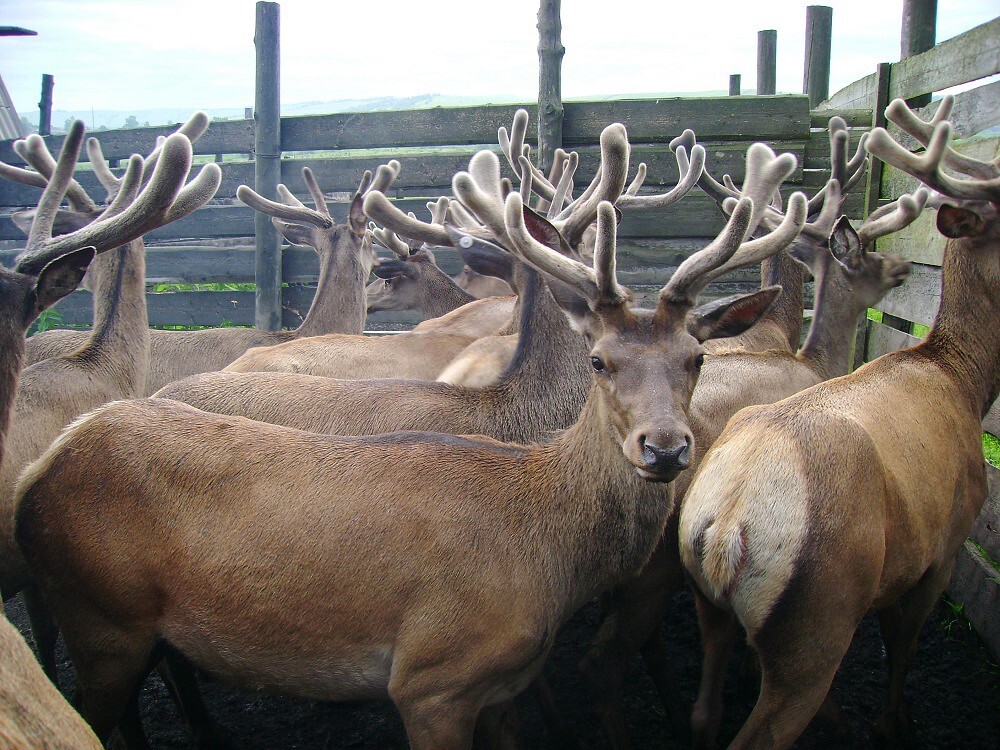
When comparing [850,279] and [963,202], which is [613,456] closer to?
[963,202]

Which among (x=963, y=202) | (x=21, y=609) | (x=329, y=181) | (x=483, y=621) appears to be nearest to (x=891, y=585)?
(x=483, y=621)

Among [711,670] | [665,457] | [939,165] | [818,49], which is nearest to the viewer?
[665,457]

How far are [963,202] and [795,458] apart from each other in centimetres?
181

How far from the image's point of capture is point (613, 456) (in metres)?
2.73

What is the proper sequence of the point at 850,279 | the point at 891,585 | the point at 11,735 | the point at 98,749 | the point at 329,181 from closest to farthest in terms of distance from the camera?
the point at 11,735
the point at 98,749
the point at 891,585
the point at 850,279
the point at 329,181

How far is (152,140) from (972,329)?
8.20 metres

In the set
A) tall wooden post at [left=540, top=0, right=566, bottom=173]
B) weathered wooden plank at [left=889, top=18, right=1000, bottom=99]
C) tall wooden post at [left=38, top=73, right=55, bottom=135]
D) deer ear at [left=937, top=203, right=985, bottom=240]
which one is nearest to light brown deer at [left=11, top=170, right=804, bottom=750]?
deer ear at [left=937, top=203, right=985, bottom=240]

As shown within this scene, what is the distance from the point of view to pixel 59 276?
9.39ft

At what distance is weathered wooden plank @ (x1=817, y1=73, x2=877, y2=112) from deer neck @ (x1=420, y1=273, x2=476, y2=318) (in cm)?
387

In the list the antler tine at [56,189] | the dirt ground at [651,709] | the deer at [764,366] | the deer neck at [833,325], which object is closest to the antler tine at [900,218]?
the deer at [764,366]

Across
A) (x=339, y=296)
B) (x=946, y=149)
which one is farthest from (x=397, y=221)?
(x=946, y=149)

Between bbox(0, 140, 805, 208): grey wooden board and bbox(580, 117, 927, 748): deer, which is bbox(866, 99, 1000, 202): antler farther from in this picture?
bbox(0, 140, 805, 208): grey wooden board

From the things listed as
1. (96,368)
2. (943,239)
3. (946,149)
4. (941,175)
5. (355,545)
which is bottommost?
(355,545)

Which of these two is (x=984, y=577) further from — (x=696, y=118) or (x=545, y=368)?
(x=696, y=118)
